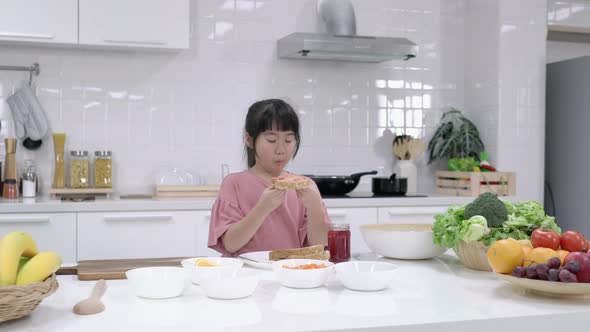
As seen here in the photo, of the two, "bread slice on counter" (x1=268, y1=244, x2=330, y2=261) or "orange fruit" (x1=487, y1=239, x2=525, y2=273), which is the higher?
"orange fruit" (x1=487, y1=239, x2=525, y2=273)

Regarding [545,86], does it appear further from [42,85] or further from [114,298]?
[114,298]

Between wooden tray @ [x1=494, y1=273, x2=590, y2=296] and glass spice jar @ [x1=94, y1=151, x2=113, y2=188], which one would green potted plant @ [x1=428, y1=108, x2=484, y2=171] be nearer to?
glass spice jar @ [x1=94, y1=151, x2=113, y2=188]

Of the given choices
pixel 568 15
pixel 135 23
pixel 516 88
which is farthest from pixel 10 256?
pixel 568 15

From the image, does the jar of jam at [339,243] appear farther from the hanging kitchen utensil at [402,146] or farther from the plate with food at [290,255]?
the hanging kitchen utensil at [402,146]

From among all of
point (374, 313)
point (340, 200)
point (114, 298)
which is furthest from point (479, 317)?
point (340, 200)

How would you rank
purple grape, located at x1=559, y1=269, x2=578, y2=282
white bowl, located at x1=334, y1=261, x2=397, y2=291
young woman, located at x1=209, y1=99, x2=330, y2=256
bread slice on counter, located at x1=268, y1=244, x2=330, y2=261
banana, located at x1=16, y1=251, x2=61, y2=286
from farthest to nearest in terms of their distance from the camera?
young woman, located at x1=209, y1=99, x2=330, y2=256, bread slice on counter, located at x1=268, y1=244, x2=330, y2=261, white bowl, located at x1=334, y1=261, x2=397, y2=291, purple grape, located at x1=559, y1=269, x2=578, y2=282, banana, located at x1=16, y1=251, x2=61, y2=286

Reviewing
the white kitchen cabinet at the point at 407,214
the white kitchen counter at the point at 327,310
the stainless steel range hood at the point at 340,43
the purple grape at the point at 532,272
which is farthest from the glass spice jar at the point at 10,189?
the purple grape at the point at 532,272

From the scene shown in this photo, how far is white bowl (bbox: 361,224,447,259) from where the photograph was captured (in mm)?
2133

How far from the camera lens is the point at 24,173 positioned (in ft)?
12.6

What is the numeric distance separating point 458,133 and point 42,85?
8.42 feet

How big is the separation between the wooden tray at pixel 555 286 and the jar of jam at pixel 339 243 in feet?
1.86

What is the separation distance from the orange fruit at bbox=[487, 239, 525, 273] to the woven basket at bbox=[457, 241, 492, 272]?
234 mm

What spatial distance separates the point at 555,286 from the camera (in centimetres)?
155

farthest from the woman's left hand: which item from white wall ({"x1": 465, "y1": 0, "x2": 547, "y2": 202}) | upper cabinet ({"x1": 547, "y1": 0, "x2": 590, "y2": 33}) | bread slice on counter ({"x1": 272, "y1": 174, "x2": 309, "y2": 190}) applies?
upper cabinet ({"x1": 547, "y1": 0, "x2": 590, "y2": 33})
